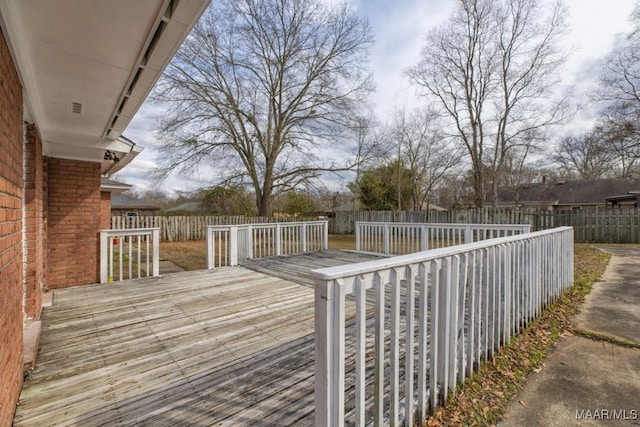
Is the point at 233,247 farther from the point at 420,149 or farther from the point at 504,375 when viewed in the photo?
the point at 420,149

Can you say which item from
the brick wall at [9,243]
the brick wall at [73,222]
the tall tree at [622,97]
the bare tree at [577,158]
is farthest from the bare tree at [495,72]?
the brick wall at [9,243]

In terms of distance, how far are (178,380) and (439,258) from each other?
2248 millimetres

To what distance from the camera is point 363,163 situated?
56.5 feet

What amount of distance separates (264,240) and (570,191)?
95.2 feet

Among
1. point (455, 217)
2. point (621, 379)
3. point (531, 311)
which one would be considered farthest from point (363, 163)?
point (621, 379)

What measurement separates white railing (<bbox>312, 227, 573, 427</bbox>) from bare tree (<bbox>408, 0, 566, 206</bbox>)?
1479cm

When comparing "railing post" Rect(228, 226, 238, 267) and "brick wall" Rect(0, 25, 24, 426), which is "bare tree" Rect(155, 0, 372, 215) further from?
"brick wall" Rect(0, 25, 24, 426)

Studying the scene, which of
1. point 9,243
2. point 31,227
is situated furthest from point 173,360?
point 31,227

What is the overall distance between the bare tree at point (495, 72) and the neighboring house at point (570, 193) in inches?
413

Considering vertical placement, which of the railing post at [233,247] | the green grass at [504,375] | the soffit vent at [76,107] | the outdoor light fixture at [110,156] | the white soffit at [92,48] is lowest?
the green grass at [504,375]

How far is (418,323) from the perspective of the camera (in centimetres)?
242

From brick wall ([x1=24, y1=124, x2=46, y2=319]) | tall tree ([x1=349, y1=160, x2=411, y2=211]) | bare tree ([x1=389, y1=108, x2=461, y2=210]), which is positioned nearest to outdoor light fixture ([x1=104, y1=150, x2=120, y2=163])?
brick wall ([x1=24, y1=124, x2=46, y2=319])

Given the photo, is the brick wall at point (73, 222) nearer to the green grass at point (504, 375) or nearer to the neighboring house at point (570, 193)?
the green grass at point (504, 375)

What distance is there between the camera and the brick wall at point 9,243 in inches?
67.9
